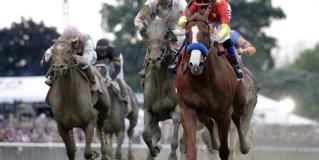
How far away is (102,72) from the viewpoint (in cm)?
→ 2030

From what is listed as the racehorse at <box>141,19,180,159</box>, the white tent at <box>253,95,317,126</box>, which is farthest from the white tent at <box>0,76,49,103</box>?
the racehorse at <box>141,19,180,159</box>

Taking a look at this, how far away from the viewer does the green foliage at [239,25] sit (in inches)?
2334

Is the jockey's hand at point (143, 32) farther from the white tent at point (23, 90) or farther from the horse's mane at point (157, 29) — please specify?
the white tent at point (23, 90)

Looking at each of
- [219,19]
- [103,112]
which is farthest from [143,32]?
[103,112]

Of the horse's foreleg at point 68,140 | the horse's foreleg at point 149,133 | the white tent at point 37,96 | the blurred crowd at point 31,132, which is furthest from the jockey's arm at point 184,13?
the white tent at point 37,96

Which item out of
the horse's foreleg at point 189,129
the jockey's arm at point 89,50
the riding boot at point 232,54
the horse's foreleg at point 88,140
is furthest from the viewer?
the jockey's arm at point 89,50

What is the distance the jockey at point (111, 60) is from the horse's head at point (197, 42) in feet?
29.5

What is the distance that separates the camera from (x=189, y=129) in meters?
12.8

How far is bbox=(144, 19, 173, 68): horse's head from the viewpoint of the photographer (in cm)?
1510

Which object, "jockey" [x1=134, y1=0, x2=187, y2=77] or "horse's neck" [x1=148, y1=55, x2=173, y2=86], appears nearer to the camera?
"horse's neck" [x1=148, y1=55, x2=173, y2=86]

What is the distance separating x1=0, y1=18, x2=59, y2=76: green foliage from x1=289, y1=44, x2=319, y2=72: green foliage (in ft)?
107

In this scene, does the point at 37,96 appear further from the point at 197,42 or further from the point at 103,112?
the point at 197,42

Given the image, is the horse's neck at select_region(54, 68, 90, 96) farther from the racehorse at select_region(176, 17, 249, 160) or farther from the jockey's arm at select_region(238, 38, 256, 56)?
the racehorse at select_region(176, 17, 249, 160)

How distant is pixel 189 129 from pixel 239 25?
46380 millimetres
